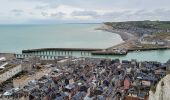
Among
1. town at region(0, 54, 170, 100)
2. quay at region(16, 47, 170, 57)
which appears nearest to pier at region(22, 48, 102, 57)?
quay at region(16, 47, 170, 57)

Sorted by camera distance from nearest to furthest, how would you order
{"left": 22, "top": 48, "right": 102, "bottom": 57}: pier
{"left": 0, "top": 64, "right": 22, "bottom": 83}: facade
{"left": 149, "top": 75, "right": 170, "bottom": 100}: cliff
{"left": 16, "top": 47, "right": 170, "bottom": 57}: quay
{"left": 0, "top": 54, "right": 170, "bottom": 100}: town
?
1. {"left": 149, "top": 75, "right": 170, "bottom": 100}: cliff
2. {"left": 0, "top": 54, "right": 170, "bottom": 100}: town
3. {"left": 0, "top": 64, "right": 22, "bottom": 83}: facade
4. {"left": 16, "top": 47, "right": 170, "bottom": 57}: quay
5. {"left": 22, "top": 48, "right": 102, "bottom": 57}: pier

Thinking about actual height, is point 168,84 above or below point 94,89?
above

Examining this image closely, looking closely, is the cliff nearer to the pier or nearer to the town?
the town

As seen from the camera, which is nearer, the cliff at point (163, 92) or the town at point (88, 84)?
the cliff at point (163, 92)

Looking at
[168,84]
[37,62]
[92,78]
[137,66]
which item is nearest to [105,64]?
[137,66]

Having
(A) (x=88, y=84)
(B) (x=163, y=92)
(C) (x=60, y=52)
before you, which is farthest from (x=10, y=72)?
(C) (x=60, y=52)

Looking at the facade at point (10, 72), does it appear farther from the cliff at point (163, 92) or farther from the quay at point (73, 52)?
the cliff at point (163, 92)

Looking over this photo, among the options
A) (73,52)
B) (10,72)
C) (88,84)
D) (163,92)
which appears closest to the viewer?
(163,92)

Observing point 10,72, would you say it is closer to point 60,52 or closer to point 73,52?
point 73,52

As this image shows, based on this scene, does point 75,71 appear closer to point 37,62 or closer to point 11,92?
point 11,92

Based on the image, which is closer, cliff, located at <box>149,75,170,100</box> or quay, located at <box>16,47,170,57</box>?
cliff, located at <box>149,75,170,100</box>

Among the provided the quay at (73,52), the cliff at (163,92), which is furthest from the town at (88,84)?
the quay at (73,52)
